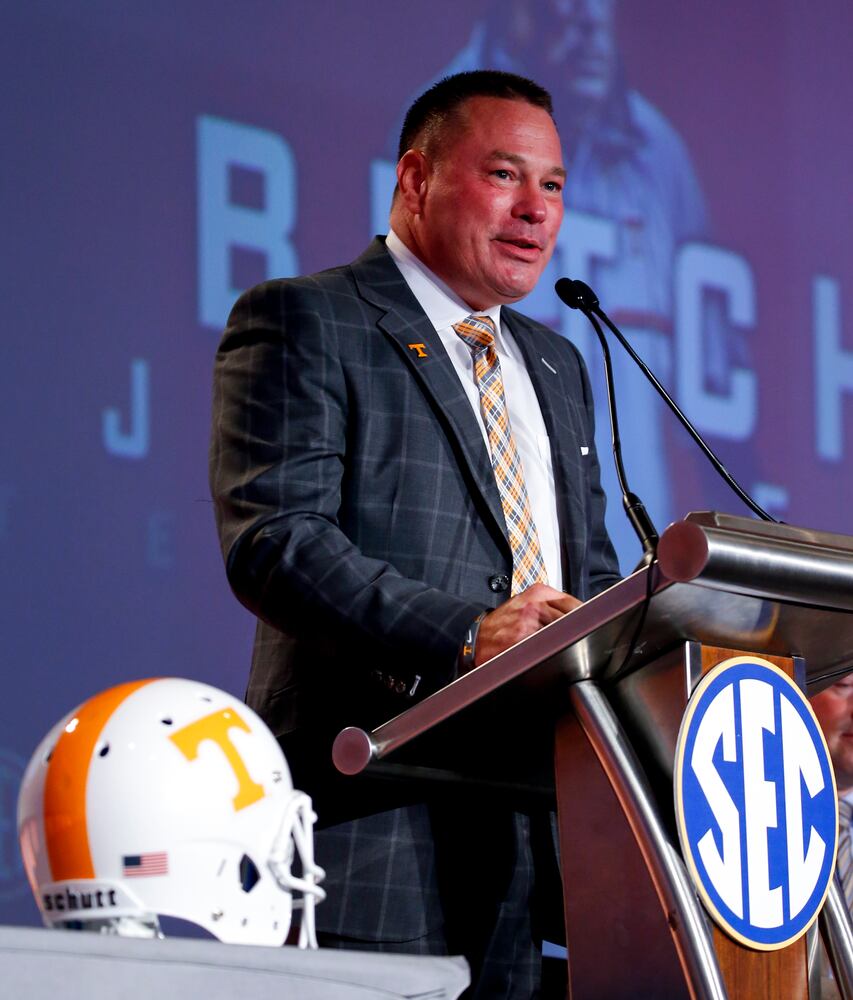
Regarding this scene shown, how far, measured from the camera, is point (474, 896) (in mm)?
1864

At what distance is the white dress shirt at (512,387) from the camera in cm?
214

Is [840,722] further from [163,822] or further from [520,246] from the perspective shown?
[163,822]

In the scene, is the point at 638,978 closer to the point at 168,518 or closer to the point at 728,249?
the point at 168,518

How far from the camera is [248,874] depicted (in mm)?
1234

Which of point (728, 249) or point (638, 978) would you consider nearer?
point (638, 978)

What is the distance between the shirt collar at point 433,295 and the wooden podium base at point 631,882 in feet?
2.93

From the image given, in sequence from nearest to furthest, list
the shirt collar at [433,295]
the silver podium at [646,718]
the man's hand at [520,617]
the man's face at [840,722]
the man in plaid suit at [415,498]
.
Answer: the silver podium at [646,718], the man's hand at [520,617], the man in plaid suit at [415,498], the shirt collar at [433,295], the man's face at [840,722]

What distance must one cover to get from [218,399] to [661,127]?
231 cm

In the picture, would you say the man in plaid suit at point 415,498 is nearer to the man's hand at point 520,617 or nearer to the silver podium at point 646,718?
the man's hand at point 520,617

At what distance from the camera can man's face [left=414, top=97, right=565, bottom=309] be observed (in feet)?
7.63

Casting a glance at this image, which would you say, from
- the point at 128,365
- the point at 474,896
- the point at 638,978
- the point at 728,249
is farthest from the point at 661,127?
the point at 638,978

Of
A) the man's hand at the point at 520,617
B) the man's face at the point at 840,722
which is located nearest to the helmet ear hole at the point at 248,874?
the man's hand at the point at 520,617

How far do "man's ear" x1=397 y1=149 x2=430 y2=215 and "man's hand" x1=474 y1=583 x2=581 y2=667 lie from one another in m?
0.96

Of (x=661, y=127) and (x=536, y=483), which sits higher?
(x=661, y=127)
